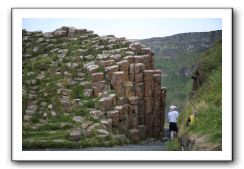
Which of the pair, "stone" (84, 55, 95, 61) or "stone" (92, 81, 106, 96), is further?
"stone" (84, 55, 95, 61)

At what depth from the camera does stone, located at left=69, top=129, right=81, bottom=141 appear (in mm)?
12844

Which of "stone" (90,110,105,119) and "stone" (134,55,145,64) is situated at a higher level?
"stone" (134,55,145,64)

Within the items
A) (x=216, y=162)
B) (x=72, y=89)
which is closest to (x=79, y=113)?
(x=72, y=89)

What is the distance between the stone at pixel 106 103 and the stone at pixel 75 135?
822 millimetres

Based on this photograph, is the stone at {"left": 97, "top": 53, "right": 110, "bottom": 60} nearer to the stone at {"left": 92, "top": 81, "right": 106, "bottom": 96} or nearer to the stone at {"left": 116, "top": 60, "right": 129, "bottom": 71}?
the stone at {"left": 116, "top": 60, "right": 129, "bottom": 71}

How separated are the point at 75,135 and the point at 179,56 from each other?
4268 millimetres

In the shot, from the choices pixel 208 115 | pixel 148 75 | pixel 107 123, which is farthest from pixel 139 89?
pixel 208 115

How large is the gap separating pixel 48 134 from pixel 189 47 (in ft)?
11.3

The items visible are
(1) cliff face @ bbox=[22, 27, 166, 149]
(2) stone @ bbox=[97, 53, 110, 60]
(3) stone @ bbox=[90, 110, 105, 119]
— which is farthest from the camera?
(2) stone @ bbox=[97, 53, 110, 60]

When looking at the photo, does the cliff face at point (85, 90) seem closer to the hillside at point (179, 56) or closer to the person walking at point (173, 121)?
the hillside at point (179, 56)

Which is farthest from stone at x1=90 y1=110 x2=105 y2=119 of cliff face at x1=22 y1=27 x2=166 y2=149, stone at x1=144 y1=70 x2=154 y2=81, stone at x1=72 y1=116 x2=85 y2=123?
stone at x1=144 y1=70 x2=154 y2=81

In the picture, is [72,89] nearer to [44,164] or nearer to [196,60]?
[44,164]

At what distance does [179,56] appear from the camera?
1642 cm

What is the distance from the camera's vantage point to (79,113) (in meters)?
13.2
